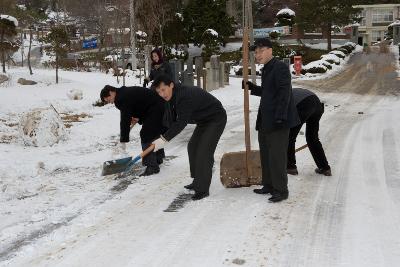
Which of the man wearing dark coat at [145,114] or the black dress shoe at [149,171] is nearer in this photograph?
the man wearing dark coat at [145,114]

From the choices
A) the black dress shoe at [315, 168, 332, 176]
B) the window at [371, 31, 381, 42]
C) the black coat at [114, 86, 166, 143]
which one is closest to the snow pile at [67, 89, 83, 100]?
the black coat at [114, 86, 166, 143]

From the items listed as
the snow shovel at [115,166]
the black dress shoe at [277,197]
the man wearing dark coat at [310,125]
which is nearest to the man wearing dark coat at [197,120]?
the black dress shoe at [277,197]

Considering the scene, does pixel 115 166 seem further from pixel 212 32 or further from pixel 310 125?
pixel 212 32

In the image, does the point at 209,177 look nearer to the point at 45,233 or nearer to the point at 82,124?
the point at 45,233

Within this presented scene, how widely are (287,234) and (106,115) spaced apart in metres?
8.61

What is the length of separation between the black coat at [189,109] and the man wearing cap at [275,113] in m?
0.55

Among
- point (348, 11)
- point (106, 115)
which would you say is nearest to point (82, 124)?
point (106, 115)

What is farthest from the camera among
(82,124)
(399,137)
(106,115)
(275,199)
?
(106,115)

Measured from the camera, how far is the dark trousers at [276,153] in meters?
5.19

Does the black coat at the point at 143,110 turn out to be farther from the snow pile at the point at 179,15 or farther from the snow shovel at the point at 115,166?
the snow pile at the point at 179,15

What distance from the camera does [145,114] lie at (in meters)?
6.74

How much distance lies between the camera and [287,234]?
445cm

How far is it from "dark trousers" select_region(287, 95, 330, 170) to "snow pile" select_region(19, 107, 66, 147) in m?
4.80

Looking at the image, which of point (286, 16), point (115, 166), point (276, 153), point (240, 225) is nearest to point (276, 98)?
point (276, 153)
